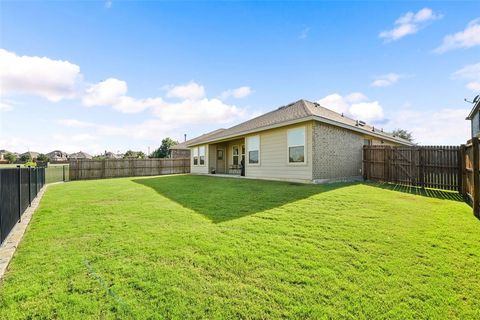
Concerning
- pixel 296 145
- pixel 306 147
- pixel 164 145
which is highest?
pixel 164 145

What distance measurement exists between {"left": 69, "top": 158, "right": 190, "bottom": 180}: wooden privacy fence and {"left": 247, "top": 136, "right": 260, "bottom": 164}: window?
14685mm

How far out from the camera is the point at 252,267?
3062 millimetres

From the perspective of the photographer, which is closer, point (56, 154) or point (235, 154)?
point (235, 154)

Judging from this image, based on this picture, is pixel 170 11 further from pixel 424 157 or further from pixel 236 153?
pixel 424 157

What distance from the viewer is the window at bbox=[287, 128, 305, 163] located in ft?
35.2

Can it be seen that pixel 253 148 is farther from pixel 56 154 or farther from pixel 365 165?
pixel 56 154

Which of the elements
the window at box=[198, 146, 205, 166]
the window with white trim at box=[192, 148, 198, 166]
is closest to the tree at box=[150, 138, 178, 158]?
the window with white trim at box=[192, 148, 198, 166]

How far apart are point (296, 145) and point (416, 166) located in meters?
5.12

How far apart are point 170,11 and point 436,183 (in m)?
13.9

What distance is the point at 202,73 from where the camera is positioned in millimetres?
15391

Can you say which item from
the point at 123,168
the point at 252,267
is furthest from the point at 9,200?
the point at 123,168

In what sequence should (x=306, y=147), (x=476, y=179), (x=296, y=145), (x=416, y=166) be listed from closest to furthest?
(x=476, y=179) < (x=416, y=166) < (x=306, y=147) < (x=296, y=145)

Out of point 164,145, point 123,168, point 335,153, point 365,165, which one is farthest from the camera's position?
point 164,145

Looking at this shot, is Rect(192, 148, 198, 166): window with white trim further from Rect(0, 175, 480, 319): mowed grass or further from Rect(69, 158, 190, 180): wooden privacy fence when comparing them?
Rect(0, 175, 480, 319): mowed grass
